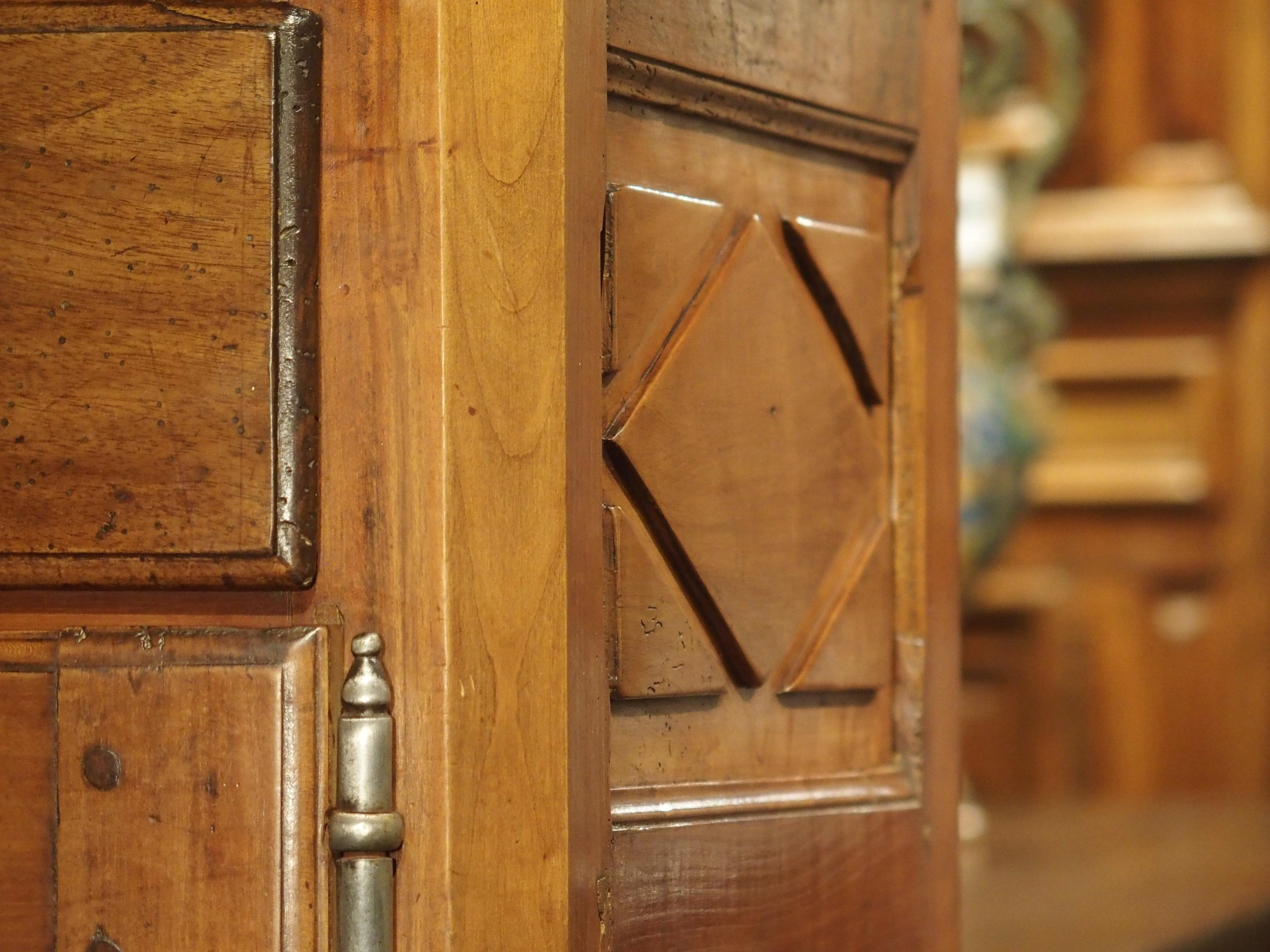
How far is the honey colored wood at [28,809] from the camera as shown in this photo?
529mm

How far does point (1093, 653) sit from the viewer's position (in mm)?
2016

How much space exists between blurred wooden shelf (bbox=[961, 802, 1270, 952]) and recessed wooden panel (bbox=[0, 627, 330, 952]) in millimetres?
727

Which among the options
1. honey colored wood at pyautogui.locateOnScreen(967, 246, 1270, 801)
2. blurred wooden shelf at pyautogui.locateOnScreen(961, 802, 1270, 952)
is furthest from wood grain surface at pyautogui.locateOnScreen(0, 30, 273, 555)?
honey colored wood at pyautogui.locateOnScreen(967, 246, 1270, 801)

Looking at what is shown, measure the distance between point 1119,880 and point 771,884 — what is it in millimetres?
850

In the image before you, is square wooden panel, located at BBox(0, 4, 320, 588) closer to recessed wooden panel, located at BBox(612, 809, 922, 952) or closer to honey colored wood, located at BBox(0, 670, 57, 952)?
honey colored wood, located at BBox(0, 670, 57, 952)

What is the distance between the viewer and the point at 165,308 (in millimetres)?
527

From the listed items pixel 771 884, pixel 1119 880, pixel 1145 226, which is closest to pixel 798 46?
pixel 771 884

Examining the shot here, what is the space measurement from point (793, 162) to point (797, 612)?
0.22 metres

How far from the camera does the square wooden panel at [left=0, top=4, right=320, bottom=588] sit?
0.52 meters

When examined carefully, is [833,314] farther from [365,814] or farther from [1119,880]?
[1119,880]

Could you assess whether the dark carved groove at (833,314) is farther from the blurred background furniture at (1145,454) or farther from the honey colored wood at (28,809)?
the blurred background furniture at (1145,454)

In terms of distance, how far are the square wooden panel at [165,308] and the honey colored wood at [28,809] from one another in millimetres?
42

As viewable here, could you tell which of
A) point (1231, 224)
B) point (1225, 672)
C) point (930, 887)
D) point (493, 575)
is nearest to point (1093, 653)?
point (1225, 672)

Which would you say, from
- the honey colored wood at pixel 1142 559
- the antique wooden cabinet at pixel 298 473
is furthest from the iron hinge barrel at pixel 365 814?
the honey colored wood at pixel 1142 559
